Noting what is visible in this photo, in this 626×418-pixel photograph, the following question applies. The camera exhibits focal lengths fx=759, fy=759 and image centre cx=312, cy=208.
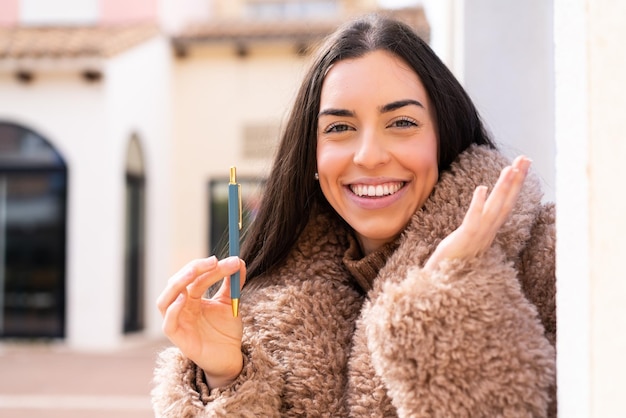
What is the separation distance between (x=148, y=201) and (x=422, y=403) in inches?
403

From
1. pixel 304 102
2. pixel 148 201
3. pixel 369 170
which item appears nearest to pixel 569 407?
pixel 369 170

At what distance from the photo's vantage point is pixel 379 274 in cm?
145

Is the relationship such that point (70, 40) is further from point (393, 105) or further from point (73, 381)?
point (393, 105)

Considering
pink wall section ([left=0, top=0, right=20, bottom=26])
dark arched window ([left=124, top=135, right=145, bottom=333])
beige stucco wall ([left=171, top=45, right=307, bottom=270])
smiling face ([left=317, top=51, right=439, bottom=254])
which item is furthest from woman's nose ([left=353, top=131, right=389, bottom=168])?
pink wall section ([left=0, top=0, right=20, bottom=26])

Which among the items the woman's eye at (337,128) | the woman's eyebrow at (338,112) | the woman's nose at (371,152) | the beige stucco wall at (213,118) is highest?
the beige stucco wall at (213,118)

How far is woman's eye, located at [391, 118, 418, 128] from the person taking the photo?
1.52m

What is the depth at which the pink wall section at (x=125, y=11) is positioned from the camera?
37.7 feet

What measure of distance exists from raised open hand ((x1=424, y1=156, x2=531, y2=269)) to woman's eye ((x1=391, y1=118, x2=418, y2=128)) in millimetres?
350

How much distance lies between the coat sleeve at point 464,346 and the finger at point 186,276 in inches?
14.0

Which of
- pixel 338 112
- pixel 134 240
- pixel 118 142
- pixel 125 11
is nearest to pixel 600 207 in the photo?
pixel 338 112

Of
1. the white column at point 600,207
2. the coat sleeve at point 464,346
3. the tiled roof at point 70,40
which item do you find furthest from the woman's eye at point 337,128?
the tiled roof at point 70,40

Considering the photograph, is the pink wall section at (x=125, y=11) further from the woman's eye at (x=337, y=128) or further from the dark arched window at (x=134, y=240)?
the woman's eye at (x=337, y=128)

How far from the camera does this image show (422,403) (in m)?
1.17

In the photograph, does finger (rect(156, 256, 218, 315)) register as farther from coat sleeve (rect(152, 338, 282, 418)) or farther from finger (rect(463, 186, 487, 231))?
finger (rect(463, 186, 487, 231))
